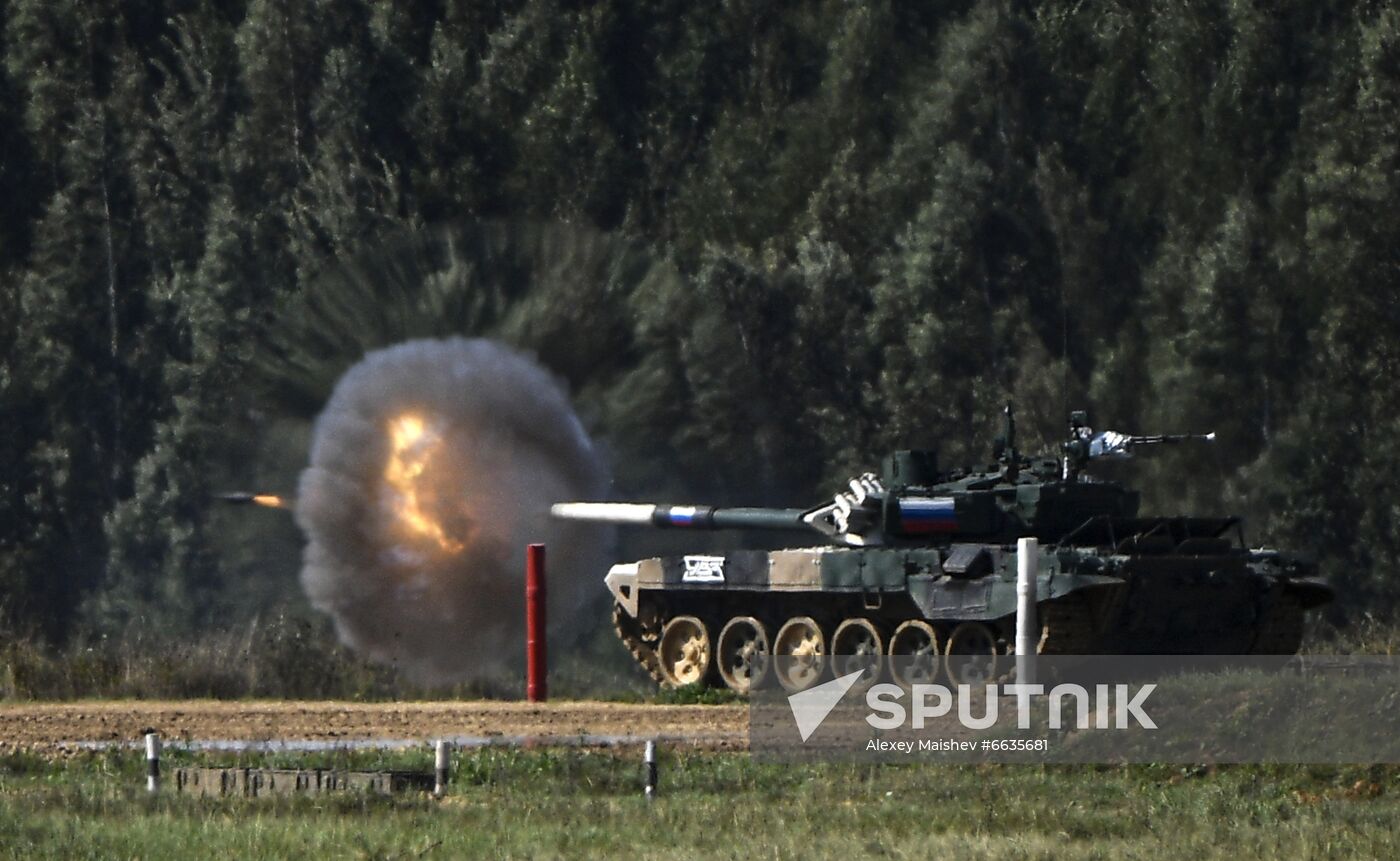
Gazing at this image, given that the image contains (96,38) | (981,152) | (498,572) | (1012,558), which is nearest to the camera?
(1012,558)

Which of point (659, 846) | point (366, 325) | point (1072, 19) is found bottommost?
point (659, 846)

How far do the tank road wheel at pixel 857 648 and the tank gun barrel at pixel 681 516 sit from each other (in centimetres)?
173

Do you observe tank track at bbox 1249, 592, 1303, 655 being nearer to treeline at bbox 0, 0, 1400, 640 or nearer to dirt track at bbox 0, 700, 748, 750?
Result: dirt track at bbox 0, 700, 748, 750

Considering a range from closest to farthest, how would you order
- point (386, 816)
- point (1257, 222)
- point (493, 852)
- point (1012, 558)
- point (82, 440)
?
point (493, 852), point (386, 816), point (1012, 558), point (1257, 222), point (82, 440)

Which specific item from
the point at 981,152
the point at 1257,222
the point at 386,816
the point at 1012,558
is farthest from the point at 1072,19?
the point at 386,816

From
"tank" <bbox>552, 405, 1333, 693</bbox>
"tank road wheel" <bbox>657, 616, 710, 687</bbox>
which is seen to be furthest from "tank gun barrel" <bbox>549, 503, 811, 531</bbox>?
"tank road wheel" <bbox>657, 616, 710, 687</bbox>

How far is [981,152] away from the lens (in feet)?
165

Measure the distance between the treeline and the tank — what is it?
31.5 ft

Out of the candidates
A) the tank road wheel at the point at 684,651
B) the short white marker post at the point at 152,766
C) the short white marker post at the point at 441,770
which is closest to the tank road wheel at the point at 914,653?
the tank road wheel at the point at 684,651

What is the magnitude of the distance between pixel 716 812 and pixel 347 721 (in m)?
7.66

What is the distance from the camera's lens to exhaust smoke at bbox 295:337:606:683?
3238cm

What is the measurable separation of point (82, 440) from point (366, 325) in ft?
62.8

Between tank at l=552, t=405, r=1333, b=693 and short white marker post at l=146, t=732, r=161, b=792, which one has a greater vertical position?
tank at l=552, t=405, r=1333, b=693

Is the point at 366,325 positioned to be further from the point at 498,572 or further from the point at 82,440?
the point at 82,440
